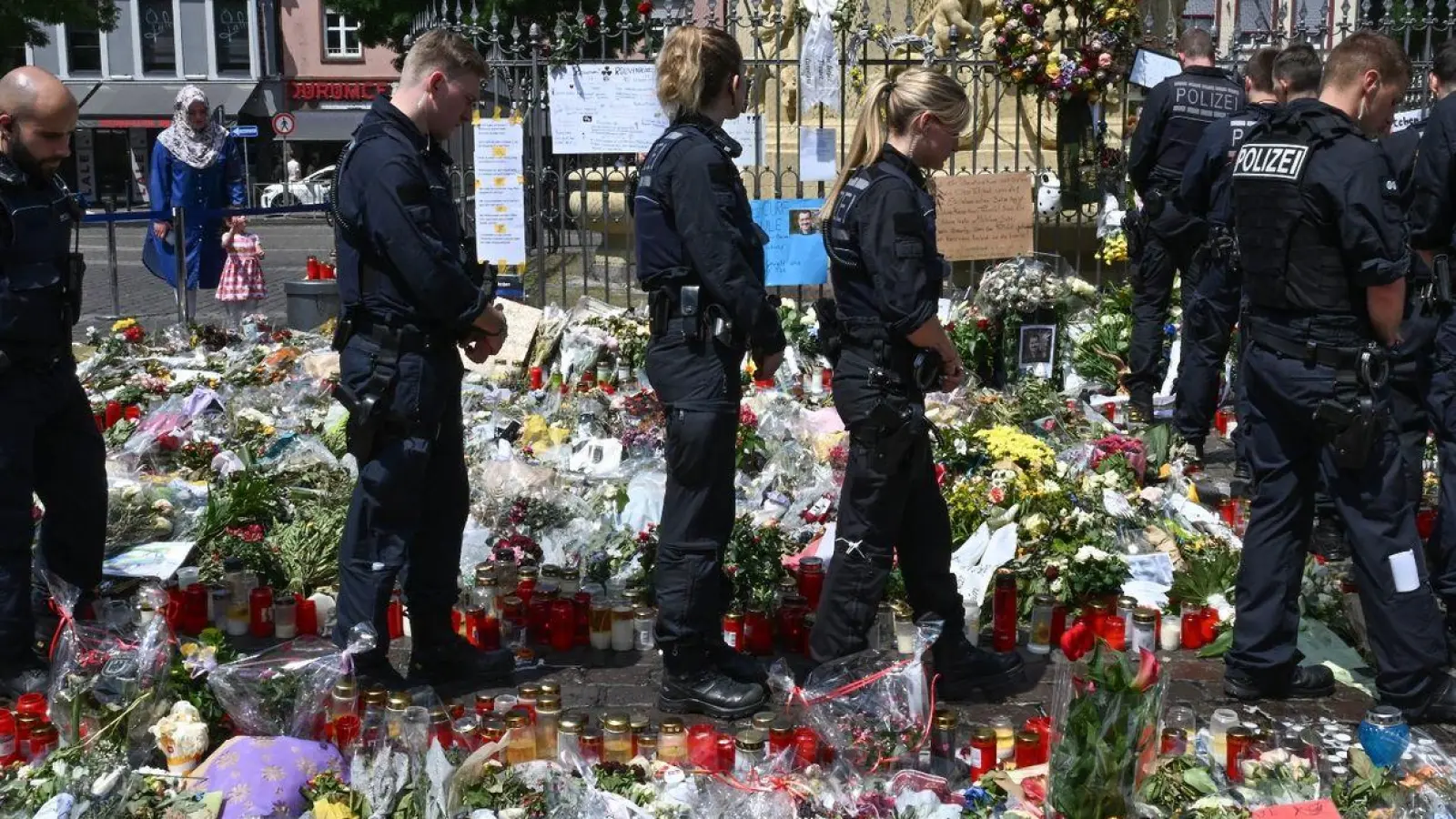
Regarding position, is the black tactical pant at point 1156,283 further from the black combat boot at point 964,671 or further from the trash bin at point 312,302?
the trash bin at point 312,302

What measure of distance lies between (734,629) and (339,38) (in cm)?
4007

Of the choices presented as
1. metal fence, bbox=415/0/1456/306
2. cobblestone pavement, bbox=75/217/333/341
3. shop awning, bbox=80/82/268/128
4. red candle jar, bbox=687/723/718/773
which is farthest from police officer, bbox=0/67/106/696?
shop awning, bbox=80/82/268/128

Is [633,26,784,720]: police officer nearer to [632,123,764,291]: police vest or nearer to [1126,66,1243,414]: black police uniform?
[632,123,764,291]: police vest

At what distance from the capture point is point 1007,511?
21.0 ft

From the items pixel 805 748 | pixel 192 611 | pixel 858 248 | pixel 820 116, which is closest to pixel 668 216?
pixel 858 248

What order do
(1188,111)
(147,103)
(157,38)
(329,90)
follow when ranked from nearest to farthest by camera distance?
(1188,111), (147,103), (329,90), (157,38)

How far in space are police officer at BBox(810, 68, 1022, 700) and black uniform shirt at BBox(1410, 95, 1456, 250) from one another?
2.01 metres

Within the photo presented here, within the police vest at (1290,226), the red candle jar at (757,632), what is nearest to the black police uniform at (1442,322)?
the police vest at (1290,226)

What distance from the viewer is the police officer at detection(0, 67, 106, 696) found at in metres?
4.97

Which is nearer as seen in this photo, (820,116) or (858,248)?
(858,248)

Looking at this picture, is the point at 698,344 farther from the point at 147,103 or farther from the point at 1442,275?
the point at 147,103

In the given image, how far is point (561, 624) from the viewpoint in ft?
18.7

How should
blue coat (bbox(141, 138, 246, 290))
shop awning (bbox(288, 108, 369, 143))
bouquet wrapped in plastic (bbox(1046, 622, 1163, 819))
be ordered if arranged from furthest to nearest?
shop awning (bbox(288, 108, 369, 143)), blue coat (bbox(141, 138, 246, 290)), bouquet wrapped in plastic (bbox(1046, 622, 1163, 819))

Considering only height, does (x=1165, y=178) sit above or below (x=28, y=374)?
above
